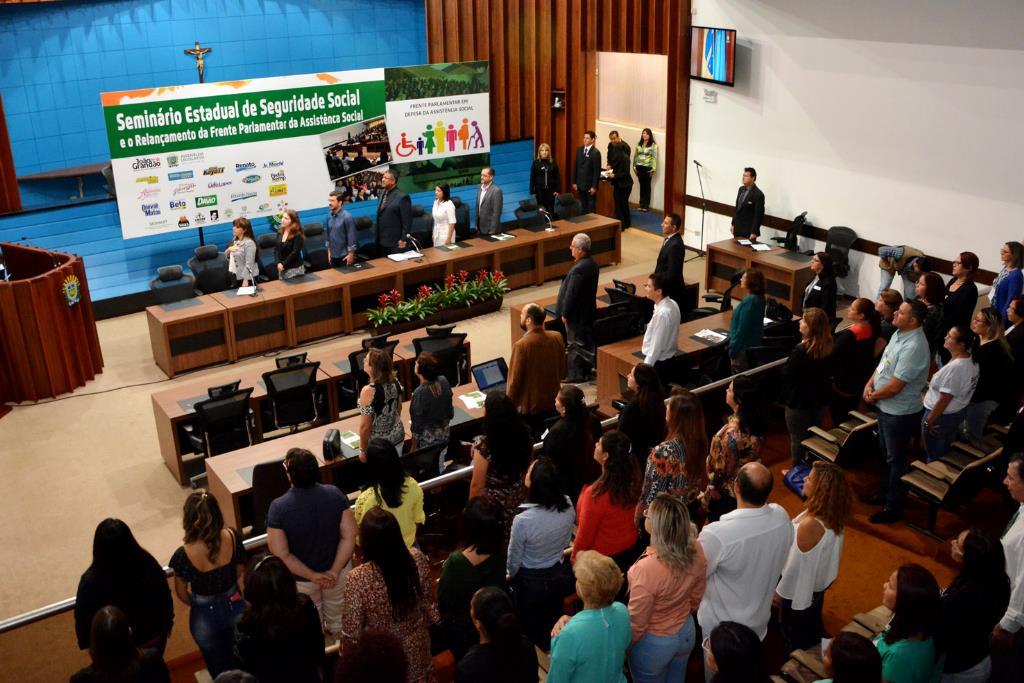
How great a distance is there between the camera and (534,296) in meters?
12.2

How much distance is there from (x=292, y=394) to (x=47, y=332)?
3.02 m

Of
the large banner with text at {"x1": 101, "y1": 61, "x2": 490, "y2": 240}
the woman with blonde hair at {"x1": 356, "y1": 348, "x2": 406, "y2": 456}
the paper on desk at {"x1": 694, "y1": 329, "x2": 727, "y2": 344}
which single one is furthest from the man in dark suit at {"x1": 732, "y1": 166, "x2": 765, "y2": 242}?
the woman with blonde hair at {"x1": 356, "y1": 348, "x2": 406, "y2": 456}

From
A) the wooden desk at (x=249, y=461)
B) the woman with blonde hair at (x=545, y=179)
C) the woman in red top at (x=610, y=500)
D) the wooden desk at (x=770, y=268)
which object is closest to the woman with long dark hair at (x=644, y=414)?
the woman in red top at (x=610, y=500)

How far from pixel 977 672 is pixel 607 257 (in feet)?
→ 31.0

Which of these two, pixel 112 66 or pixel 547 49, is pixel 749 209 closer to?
pixel 547 49

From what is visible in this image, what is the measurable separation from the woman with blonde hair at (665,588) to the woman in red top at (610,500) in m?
0.55

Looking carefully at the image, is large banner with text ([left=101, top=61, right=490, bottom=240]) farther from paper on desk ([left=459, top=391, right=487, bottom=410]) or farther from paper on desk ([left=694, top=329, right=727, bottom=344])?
paper on desk ([left=694, top=329, right=727, bottom=344])

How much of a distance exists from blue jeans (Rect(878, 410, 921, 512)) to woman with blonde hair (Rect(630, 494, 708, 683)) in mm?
2753

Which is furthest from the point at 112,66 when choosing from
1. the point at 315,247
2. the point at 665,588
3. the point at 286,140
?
the point at 665,588

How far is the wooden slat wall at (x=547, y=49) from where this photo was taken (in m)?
13.8

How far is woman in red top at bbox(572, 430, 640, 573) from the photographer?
4.59 meters

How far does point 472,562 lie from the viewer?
13.6 feet

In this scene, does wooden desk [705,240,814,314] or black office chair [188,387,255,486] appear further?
wooden desk [705,240,814,314]

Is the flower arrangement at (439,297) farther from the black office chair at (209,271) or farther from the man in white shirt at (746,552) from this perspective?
the man in white shirt at (746,552)
